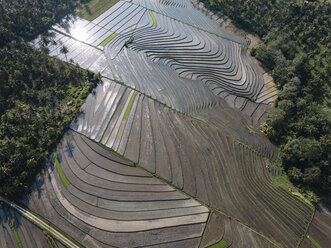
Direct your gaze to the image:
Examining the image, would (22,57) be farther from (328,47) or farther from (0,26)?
(328,47)

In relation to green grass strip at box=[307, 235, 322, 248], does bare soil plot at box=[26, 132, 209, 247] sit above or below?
below

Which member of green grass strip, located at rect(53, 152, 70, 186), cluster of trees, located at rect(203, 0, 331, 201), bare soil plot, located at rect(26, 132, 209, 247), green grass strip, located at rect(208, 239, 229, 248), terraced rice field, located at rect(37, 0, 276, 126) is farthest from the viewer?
terraced rice field, located at rect(37, 0, 276, 126)

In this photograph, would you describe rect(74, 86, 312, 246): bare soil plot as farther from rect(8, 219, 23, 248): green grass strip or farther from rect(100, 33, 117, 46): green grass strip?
rect(100, 33, 117, 46): green grass strip

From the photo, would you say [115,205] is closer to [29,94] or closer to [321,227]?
[29,94]

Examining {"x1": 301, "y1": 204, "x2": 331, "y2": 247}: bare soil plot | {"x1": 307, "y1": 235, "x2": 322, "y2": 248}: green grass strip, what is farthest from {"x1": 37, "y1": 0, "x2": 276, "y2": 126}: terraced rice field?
{"x1": 307, "y1": 235, "x2": 322, "y2": 248}: green grass strip

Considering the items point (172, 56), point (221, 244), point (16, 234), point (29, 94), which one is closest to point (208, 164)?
point (221, 244)

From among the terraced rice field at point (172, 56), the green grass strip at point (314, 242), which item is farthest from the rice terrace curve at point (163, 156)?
the green grass strip at point (314, 242)

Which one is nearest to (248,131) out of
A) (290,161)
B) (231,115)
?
(231,115)
